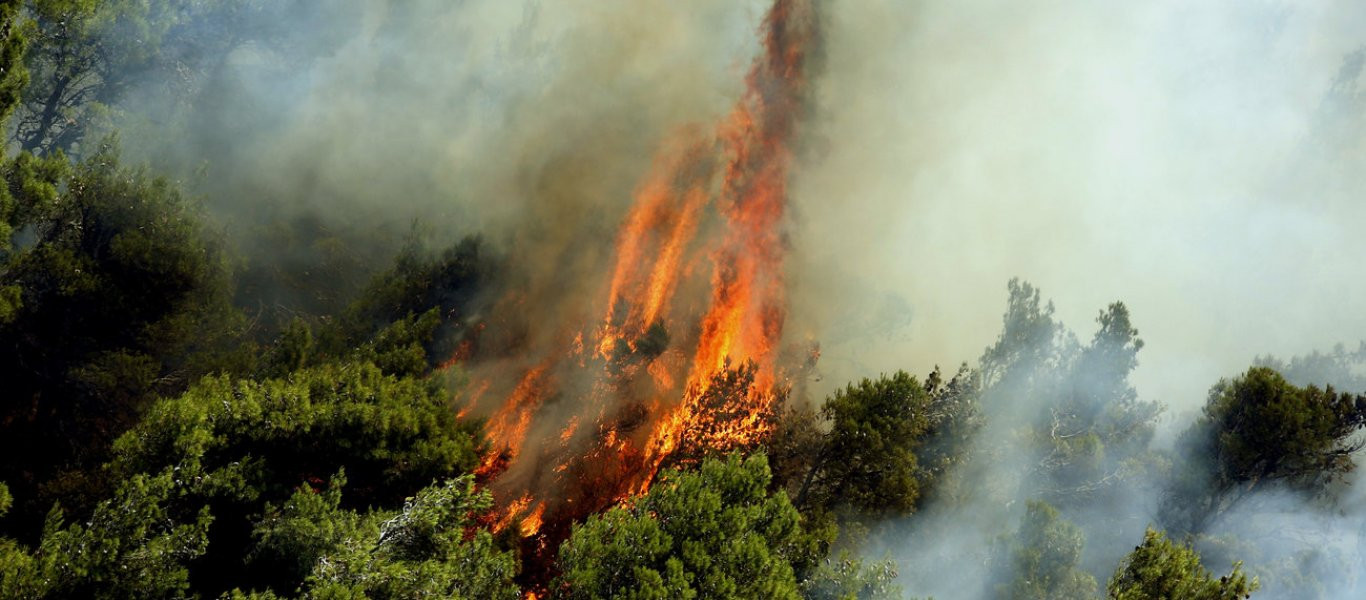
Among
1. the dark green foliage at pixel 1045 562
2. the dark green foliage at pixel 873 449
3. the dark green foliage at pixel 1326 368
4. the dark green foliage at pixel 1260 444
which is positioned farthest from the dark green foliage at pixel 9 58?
the dark green foliage at pixel 1326 368

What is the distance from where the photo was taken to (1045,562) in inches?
1140

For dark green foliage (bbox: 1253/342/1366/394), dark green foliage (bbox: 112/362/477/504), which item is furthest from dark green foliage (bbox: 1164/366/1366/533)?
dark green foliage (bbox: 112/362/477/504)

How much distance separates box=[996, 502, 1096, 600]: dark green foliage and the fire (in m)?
10.5

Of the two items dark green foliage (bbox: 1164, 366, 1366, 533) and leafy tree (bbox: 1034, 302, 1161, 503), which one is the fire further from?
dark green foliage (bbox: 1164, 366, 1366, 533)

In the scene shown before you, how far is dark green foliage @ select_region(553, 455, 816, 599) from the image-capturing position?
19109 mm

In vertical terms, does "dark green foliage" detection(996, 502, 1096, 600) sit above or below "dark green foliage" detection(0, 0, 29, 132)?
below

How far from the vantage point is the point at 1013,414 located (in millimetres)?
39281

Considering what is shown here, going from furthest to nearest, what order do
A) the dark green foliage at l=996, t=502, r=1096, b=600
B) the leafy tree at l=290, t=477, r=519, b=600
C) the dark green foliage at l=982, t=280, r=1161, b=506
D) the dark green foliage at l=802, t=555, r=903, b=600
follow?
the dark green foliage at l=982, t=280, r=1161, b=506, the dark green foliage at l=996, t=502, r=1096, b=600, the dark green foliage at l=802, t=555, r=903, b=600, the leafy tree at l=290, t=477, r=519, b=600

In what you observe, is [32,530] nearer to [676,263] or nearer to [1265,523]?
[676,263]

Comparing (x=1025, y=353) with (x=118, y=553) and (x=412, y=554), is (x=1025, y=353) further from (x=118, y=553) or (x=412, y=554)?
(x=118, y=553)

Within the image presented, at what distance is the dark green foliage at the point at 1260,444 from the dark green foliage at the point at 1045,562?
12927 mm

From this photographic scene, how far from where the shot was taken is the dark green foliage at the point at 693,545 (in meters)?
19.1

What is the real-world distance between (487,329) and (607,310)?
6.03 m

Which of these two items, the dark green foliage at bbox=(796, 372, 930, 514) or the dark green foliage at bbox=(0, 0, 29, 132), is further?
the dark green foliage at bbox=(796, 372, 930, 514)
